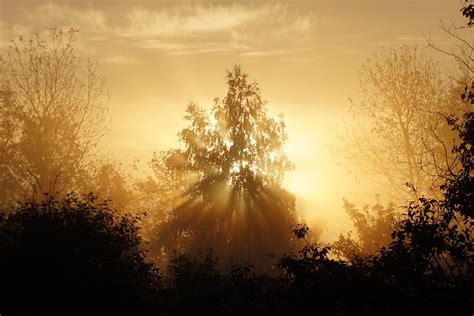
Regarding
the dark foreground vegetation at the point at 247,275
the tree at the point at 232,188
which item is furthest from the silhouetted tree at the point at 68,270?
the tree at the point at 232,188

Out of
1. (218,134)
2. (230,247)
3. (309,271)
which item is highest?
(218,134)

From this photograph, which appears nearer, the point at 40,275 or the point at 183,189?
the point at 40,275

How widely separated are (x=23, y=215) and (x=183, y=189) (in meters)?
14.6

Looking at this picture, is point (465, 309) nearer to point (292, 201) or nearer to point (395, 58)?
point (292, 201)

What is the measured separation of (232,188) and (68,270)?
14.4 m

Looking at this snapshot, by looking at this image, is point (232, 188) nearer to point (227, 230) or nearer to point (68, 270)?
point (227, 230)

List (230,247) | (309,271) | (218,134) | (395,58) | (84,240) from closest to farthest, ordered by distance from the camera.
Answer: (309,271) < (84,240) < (230,247) < (218,134) < (395,58)

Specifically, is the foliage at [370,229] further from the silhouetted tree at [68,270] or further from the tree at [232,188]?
the silhouetted tree at [68,270]

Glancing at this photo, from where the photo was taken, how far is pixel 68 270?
16.7m

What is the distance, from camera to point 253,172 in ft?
99.3

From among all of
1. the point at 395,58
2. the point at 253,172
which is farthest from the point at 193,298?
the point at 395,58

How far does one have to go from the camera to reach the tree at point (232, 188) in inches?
1147

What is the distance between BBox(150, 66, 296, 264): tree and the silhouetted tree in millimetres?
10842

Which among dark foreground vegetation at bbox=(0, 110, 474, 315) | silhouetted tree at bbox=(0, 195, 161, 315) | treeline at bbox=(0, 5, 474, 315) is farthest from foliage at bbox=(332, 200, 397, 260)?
silhouetted tree at bbox=(0, 195, 161, 315)
